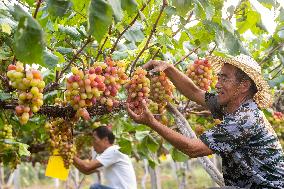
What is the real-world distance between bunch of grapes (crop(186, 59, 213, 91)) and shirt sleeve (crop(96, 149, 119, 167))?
2.53 metres

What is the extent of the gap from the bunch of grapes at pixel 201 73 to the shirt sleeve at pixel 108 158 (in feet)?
8.31

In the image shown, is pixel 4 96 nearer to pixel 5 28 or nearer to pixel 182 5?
pixel 5 28

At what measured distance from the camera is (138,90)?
97.7 inches

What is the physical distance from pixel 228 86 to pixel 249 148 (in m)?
0.48

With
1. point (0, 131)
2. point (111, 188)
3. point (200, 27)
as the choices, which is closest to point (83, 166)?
point (111, 188)

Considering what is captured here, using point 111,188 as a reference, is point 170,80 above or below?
above

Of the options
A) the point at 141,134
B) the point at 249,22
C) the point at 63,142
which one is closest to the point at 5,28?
the point at 63,142

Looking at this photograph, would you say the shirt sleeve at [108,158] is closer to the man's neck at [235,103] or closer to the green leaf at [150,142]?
the green leaf at [150,142]

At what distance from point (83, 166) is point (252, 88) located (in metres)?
3.02

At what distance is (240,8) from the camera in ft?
11.5

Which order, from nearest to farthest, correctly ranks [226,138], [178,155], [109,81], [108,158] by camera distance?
[109,81], [226,138], [108,158], [178,155]

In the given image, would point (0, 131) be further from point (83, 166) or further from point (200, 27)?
point (200, 27)

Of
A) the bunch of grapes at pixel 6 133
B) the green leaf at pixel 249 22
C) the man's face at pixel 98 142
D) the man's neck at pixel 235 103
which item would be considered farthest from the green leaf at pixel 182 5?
the man's face at pixel 98 142

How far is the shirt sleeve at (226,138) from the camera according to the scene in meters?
2.59
